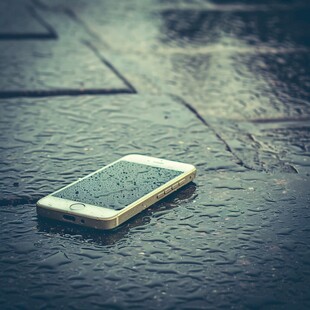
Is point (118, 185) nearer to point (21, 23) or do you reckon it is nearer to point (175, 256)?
point (175, 256)

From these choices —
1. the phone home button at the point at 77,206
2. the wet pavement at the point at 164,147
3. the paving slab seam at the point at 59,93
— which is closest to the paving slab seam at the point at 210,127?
the wet pavement at the point at 164,147

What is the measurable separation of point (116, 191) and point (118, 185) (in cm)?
4

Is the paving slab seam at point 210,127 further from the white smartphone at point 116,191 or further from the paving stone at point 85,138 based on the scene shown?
the white smartphone at point 116,191

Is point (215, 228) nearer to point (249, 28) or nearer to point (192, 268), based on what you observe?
point (192, 268)

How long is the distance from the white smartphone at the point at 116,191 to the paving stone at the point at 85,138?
0.11 metres

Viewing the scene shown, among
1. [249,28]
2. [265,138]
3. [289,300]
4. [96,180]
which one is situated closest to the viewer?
[289,300]

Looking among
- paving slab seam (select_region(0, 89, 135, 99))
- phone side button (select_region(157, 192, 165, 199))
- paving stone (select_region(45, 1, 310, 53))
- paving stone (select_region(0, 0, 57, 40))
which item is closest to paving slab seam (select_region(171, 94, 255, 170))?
paving slab seam (select_region(0, 89, 135, 99))

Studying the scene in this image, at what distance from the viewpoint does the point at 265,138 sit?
6.49 ft

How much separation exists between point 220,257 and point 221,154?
1.85 ft

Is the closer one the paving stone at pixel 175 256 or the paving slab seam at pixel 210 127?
the paving stone at pixel 175 256

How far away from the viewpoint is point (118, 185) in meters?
1.52

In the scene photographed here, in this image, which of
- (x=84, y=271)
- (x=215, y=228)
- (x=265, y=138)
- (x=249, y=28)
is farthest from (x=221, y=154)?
(x=249, y=28)

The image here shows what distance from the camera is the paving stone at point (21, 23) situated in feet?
10.1

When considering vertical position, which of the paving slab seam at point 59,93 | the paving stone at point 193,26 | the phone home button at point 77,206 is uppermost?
the phone home button at point 77,206
